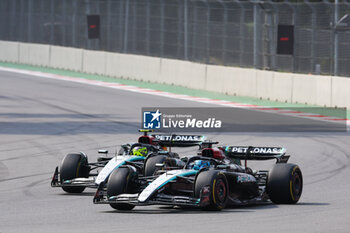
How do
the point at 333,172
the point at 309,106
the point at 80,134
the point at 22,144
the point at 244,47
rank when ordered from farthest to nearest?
the point at 244,47, the point at 309,106, the point at 80,134, the point at 22,144, the point at 333,172

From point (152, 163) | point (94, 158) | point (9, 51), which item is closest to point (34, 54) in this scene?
point (9, 51)

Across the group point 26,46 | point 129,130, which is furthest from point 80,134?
point 26,46

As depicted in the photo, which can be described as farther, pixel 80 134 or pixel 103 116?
pixel 103 116

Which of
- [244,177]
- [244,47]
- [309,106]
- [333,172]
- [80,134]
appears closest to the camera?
[244,177]

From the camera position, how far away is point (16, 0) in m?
49.9

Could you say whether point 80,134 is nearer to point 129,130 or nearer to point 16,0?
point 129,130

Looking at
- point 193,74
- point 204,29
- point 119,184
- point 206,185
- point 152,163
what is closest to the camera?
point 206,185

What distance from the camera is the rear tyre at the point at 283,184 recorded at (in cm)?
1245

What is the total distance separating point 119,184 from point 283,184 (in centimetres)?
229

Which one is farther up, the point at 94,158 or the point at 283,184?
the point at 283,184

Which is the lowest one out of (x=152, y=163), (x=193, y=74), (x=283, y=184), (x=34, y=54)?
(x=283, y=184)

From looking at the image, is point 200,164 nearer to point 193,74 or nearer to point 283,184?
point 283,184

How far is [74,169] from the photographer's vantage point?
13680mm

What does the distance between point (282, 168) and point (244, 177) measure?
545 mm
